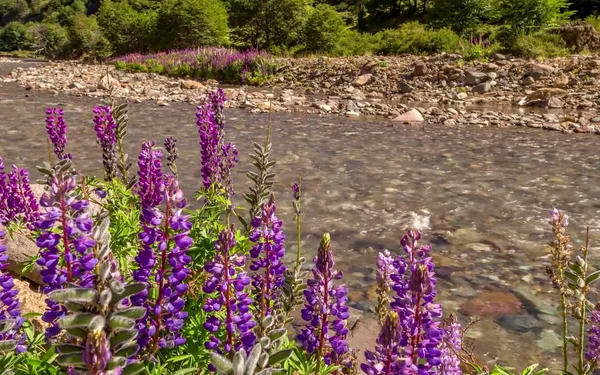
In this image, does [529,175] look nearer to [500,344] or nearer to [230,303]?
[500,344]

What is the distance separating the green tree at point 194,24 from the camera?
40.1 metres

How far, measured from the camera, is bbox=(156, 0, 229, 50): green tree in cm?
4009

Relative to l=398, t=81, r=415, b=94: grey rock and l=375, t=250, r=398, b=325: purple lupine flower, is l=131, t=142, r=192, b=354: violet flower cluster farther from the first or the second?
l=398, t=81, r=415, b=94: grey rock

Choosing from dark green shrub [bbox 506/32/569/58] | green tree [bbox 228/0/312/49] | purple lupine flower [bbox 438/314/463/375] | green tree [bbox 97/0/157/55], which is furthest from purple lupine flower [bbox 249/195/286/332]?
green tree [bbox 97/0/157/55]

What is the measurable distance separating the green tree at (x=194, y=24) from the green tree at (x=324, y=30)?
30.7 ft

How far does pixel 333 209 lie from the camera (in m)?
8.27

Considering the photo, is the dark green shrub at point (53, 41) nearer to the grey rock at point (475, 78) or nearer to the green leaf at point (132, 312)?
the grey rock at point (475, 78)

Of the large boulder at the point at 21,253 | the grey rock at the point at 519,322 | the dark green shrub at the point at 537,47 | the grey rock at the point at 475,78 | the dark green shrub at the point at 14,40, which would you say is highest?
the dark green shrub at the point at 14,40

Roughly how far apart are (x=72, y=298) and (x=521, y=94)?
827 inches

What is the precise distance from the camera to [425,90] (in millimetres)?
21703

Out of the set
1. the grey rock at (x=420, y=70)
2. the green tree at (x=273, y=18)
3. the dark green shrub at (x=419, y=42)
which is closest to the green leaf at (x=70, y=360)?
the grey rock at (x=420, y=70)

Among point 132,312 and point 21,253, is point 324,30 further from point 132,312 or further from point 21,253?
point 132,312

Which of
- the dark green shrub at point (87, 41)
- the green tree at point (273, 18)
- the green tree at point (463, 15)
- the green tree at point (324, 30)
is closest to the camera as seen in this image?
the green tree at point (324, 30)

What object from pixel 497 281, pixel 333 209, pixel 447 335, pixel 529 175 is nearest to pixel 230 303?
pixel 447 335
